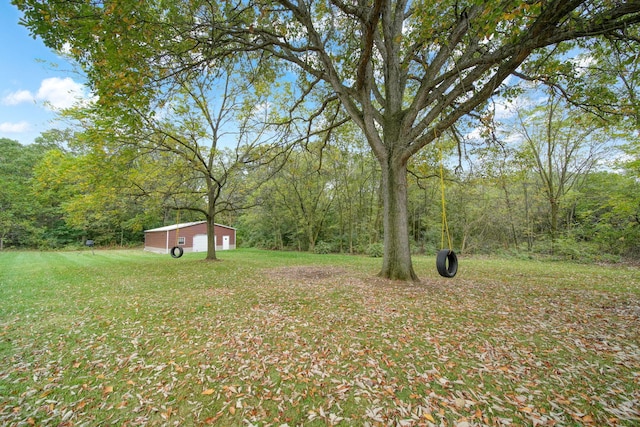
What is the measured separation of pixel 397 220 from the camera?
6.81 meters

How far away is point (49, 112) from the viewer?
1008 cm

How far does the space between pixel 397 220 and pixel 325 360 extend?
14.8 feet

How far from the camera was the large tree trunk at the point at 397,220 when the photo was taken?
22.4 feet

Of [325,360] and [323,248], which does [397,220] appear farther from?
[323,248]

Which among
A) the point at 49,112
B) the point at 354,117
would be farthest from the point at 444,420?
the point at 49,112

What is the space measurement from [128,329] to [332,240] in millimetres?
20625

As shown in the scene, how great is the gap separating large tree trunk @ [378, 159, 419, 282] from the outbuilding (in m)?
23.3

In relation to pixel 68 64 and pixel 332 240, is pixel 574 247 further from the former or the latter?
pixel 68 64

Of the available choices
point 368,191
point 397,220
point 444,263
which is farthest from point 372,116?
point 368,191

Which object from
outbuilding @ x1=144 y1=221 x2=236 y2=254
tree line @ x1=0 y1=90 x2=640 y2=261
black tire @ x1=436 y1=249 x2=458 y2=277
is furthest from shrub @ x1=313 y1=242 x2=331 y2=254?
black tire @ x1=436 y1=249 x2=458 y2=277

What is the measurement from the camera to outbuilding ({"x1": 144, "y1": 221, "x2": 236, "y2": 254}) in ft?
81.9

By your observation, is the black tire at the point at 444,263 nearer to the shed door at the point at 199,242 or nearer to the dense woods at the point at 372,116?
the dense woods at the point at 372,116

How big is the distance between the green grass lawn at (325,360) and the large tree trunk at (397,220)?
3.57 feet

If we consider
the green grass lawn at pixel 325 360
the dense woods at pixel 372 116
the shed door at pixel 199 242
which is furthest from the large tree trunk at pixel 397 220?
the shed door at pixel 199 242
